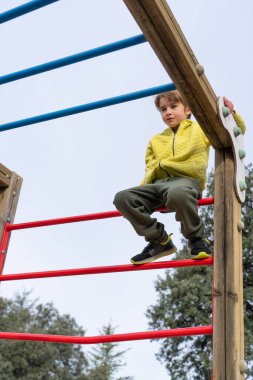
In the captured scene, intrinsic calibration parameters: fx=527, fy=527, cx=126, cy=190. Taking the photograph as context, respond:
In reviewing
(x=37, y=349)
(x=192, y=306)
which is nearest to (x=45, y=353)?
(x=37, y=349)

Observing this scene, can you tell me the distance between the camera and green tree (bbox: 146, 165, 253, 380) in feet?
53.0

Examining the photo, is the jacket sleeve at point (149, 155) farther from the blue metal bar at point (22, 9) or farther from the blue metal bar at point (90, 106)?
the blue metal bar at point (22, 9)

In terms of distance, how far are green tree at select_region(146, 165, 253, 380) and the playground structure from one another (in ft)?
47.4

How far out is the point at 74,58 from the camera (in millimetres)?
1879

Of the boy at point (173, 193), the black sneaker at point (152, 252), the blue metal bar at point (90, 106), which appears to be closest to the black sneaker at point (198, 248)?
the boy at point (173, 193)

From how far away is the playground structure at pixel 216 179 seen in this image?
1507 millimetres

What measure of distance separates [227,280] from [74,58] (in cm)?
93

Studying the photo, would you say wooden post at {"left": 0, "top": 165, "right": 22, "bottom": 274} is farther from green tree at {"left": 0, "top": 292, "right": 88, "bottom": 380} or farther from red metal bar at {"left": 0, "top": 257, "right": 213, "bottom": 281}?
green tree at {"left": 0, "top": 292, "right": 88, "bottom": 380}

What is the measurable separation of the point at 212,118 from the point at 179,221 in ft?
1.37

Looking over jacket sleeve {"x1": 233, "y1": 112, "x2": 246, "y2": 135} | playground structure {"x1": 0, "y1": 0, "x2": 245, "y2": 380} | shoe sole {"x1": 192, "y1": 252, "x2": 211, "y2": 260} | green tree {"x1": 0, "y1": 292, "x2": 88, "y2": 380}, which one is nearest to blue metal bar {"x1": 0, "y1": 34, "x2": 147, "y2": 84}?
playground structure {"x1": 0, "y1": 0, "x2": 245, "y2": 380}

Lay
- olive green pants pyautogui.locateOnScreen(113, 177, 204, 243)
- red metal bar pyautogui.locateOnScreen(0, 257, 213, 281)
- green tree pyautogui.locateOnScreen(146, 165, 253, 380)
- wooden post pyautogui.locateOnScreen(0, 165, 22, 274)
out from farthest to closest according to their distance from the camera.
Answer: green tree pyautogui.locateOnScreen(146, 165, 253, 380), wooden post pyautogui.locateOnScreen(0, 165, 22, 274), olive green pants pyautogui.locateOnScreen(113, 177, 204, 243), red metal bar pyautogui.locateOnScreen(0, 257, 213, 281)

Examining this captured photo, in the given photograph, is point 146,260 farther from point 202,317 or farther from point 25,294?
point 25,294

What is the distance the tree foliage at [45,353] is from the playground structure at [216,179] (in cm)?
2349

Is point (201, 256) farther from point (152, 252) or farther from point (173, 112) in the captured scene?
point (173, 112)
